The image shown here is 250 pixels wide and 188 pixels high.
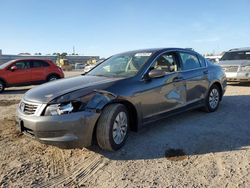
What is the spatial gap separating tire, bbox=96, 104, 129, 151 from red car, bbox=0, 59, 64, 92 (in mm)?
10553

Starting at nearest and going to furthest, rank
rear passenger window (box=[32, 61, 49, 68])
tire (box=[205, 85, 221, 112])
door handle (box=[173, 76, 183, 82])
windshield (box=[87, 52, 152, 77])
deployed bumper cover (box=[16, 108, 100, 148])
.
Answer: deployed bumper cover (box=[16, 108, 100, 148]) < windshield (box=[87, 52, 152, 77]) < door handle (box=[173, 76, 183, 82]) < tire (box=[205, 85, 221, 112]) < rear passenger window (box=[32, 61, 49, 68])

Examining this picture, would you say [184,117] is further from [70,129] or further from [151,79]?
[70,129]

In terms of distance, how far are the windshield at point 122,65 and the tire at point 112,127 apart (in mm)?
805

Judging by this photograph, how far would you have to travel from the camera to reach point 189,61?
251 inches

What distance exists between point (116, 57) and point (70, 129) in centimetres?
247

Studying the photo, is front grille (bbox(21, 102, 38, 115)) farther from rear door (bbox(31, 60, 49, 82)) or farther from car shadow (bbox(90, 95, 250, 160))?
rear door (bbox(31, 60, 49, 82))

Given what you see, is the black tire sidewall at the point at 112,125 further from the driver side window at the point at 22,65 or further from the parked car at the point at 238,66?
the driver side window at the point at 22,65

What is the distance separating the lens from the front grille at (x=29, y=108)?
166 inches

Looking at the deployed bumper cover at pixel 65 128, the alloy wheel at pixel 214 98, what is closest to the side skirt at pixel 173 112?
the alloy wheel at pixel 214 98

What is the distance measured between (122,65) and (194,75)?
5.41ft

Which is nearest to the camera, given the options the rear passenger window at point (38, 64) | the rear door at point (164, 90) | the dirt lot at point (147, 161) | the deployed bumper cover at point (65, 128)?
the dirt lot at point (147, 161)

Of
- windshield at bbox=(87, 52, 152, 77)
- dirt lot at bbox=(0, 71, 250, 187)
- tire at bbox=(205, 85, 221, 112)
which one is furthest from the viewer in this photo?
tire at bbox=(205, 85, 221, 112)

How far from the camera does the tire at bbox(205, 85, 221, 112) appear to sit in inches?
269

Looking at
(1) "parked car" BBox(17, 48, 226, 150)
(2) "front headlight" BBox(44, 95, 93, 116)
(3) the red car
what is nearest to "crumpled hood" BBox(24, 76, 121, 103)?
(1) "parked car" BBox(17, 48, 226, 150)
